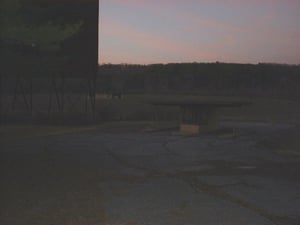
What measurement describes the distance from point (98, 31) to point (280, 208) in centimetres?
1631

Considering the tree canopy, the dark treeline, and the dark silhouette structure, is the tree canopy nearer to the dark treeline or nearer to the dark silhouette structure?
the dark silhouette structure

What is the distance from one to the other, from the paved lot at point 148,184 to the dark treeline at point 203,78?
28199 millimetres

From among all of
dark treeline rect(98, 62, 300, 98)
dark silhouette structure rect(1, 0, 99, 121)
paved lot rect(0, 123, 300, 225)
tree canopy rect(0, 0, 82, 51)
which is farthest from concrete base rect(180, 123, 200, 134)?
dark treeline rect(98, 62, 300, 98)

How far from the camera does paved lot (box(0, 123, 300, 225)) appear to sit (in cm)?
541

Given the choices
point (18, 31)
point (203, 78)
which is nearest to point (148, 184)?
point (18, 31)

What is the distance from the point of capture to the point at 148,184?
7172mm

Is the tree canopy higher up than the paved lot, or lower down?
higher up

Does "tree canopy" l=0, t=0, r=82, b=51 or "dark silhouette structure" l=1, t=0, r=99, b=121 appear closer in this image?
"tree canopy" l=0, t=0, r=82, b=51

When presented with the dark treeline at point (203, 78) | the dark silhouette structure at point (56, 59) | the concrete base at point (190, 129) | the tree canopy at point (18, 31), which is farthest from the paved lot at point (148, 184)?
the dark treeline at point (203, 78)

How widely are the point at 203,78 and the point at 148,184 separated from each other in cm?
3539

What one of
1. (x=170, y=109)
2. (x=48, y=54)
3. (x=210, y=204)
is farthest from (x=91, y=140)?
(x=170, y=109)

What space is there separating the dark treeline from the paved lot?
28199mm

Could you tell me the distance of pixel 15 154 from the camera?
10367mm

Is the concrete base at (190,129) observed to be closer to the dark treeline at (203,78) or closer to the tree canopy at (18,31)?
the tree canopy at (18,31)
